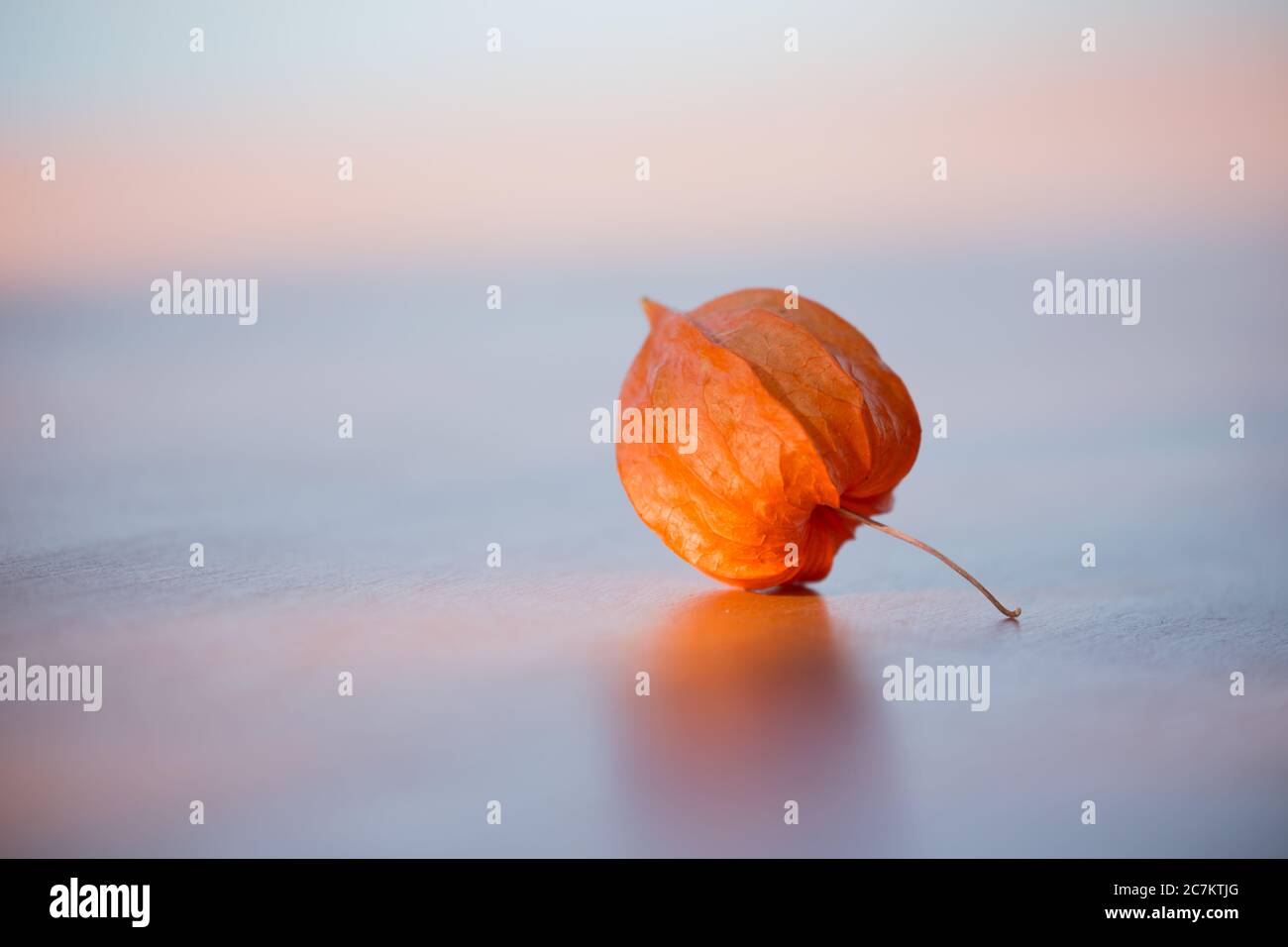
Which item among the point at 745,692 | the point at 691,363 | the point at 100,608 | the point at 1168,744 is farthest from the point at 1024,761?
the point at 100,608

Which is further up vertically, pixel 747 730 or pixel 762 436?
pixel 762 436

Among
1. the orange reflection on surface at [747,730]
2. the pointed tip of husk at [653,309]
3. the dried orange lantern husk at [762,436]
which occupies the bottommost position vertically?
the orange reflection on surface at [747,730]

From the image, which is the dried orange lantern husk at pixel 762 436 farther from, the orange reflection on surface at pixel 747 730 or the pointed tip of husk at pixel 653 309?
the orange reflection on surface at pixel 747 730

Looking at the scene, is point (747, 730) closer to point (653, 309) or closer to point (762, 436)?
point (762, 436)

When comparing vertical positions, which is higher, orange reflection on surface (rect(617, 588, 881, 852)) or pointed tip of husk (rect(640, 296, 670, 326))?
pointed tip of husk (rect(640, 296, 670, 326))

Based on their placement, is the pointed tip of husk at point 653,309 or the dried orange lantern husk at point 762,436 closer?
the dried orange lantern husk at point 762,436

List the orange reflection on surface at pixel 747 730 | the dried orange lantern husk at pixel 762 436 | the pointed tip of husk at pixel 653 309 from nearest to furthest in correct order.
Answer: the orange reflection on surface at pixel 747 730, the dried orange lantern husk at pixel 762 436, the pointed tip of husk at pixel 653 309

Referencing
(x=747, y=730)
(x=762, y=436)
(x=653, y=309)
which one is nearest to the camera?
(x=747, y=730)

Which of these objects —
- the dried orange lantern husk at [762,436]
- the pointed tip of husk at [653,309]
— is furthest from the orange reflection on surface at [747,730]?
the pointed tip of husk at [653,309]

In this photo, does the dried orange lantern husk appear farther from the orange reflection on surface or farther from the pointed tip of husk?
the orange reflection on surface

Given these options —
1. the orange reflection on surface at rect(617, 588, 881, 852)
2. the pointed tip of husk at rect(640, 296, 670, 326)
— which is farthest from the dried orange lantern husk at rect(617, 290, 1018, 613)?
the orange reflection on surface at rect(617, 588, 881, 852)

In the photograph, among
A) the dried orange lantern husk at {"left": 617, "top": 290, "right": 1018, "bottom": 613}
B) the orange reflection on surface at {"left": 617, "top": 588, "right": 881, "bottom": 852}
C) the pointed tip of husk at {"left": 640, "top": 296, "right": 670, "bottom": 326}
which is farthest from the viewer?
the pointed tip of husk at {"left": 640, "top": 296, "right": 670, "bottom": 326}

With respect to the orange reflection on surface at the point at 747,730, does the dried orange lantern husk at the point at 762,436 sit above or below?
above

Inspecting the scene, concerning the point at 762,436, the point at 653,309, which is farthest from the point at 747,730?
the point at 653,309
